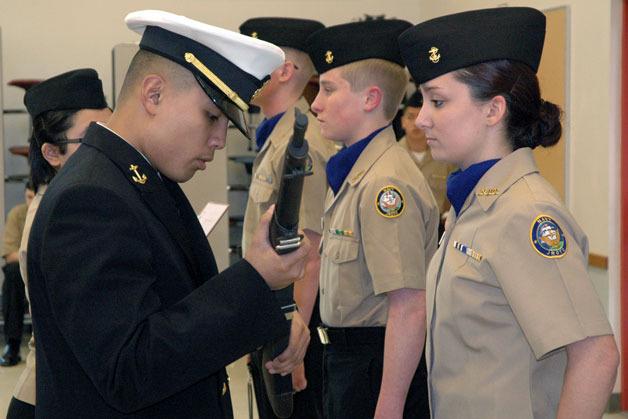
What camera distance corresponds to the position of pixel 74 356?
55.0 inches

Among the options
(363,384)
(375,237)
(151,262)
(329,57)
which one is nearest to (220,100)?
(151,262)

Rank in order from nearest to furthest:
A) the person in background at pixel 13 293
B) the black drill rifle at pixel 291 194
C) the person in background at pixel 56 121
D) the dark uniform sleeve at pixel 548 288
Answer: the black drill rifle at pixel 291 194
the dark uniform sleeve at pixel 548 288
the person in background at pixel 56 121
the person in background at pixel 13 293

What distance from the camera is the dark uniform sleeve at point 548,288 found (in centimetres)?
156

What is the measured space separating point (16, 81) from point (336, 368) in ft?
17.5

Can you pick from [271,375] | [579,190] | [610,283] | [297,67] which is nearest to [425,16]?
[579,190]

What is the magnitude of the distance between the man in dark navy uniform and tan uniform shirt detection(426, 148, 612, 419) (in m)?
0.43

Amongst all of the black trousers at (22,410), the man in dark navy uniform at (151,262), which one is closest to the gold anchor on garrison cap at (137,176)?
the man in dark navy uniform at (151,262)

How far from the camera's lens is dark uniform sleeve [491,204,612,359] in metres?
1.56

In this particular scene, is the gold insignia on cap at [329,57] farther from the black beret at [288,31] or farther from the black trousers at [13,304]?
the black trousers at [13,304]

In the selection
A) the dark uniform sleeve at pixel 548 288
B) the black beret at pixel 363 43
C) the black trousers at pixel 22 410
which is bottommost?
the black trousers at pixel 22 410

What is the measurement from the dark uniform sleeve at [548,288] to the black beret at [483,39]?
0.34 meters

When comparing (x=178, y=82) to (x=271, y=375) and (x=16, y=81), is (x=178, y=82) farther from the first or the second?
(x=16, y=81)

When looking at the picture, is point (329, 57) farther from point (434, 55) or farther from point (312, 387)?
point (312, 387)

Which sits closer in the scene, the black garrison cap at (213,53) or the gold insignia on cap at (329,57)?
the black garrison cap at (213,53)
